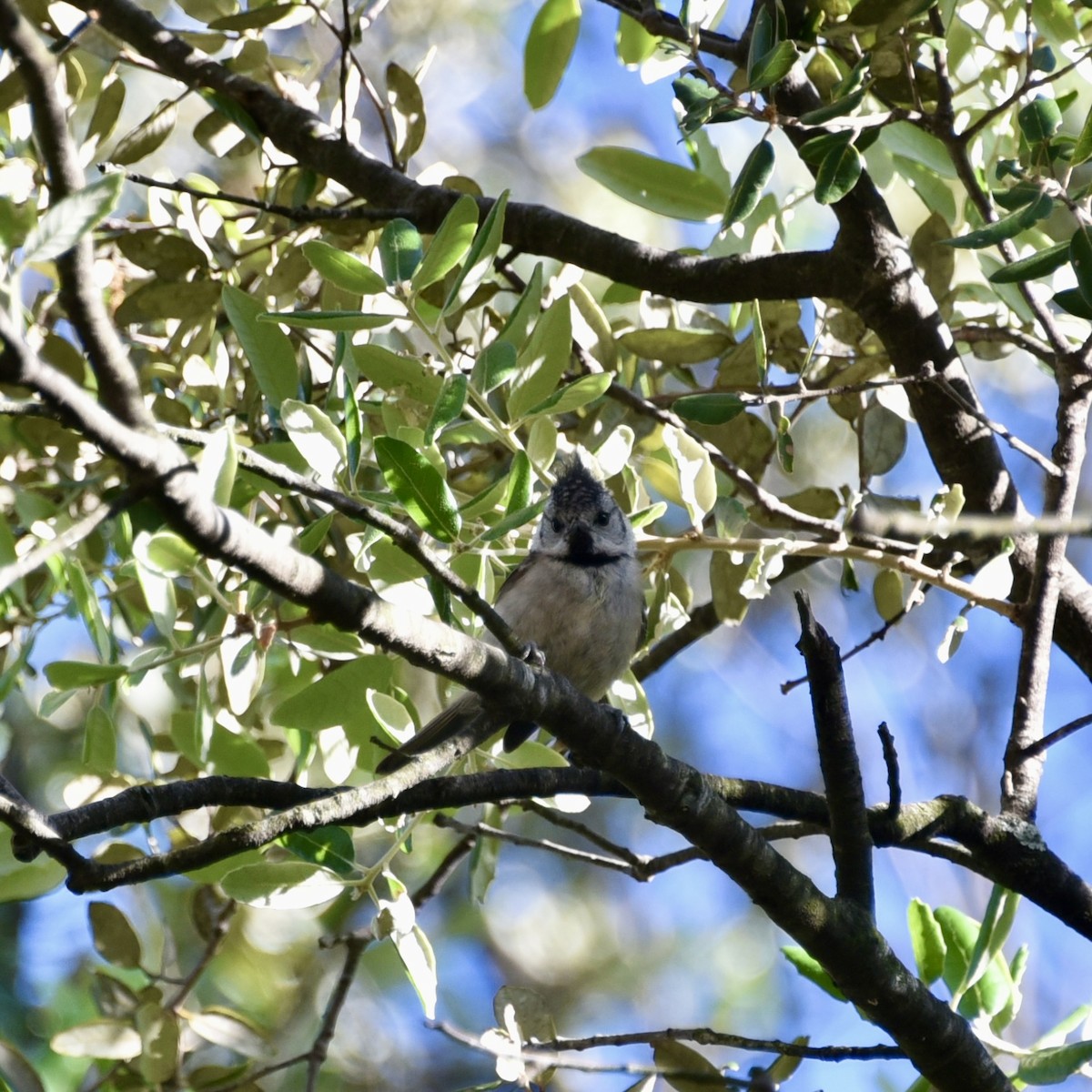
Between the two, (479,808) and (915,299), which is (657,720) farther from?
(915,299)

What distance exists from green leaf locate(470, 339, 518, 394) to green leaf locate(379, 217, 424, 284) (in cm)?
20

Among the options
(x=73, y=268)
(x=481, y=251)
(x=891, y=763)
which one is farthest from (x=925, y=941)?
(x=73, y=268)

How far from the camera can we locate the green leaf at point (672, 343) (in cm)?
289

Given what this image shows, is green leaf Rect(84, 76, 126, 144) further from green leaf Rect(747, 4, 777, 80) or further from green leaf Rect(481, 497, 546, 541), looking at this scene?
green leaf Rect(481, 497, 546, 541)

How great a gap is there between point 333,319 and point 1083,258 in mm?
1245

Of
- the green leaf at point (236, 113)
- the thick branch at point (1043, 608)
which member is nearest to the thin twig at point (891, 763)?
the thick branch at point (1043, 608)

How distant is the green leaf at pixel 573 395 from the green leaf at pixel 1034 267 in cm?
68

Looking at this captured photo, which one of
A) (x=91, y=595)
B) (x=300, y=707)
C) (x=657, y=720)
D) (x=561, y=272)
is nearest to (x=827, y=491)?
(x=561, y=272)

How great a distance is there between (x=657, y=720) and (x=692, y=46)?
4.44 m

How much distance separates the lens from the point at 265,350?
2.34 meters

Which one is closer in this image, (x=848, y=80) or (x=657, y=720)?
(x=848, y=80)

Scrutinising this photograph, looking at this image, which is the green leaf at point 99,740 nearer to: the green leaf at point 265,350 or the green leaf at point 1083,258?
the green leaf at point 265,350

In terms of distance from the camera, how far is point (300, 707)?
88.9 inches

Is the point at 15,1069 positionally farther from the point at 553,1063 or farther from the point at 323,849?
the point at 553,1063
